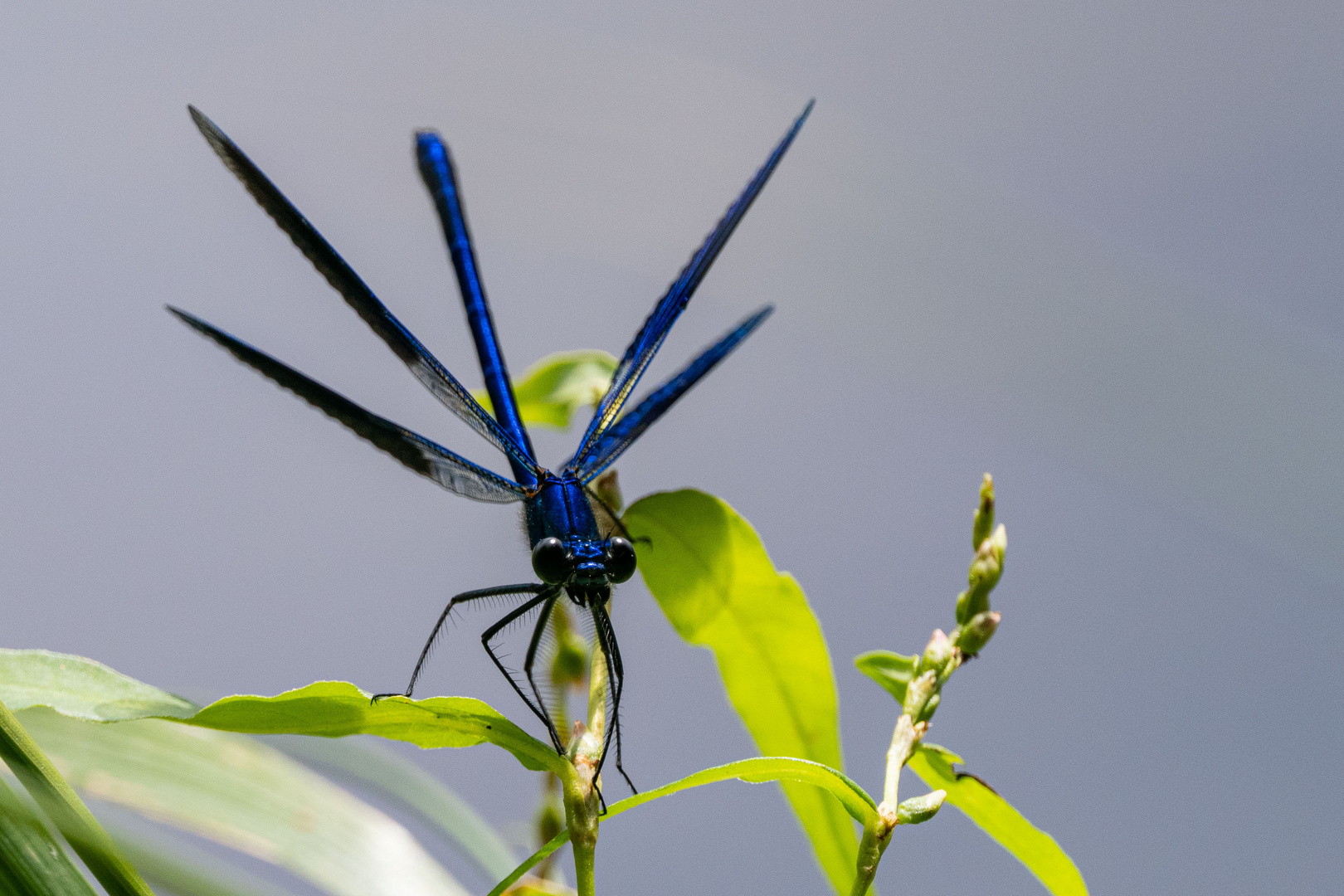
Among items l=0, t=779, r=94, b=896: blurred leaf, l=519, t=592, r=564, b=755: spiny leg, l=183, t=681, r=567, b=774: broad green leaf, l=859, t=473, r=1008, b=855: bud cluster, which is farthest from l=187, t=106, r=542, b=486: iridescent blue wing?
l=0, t=779, r=94, b=896: blurred leaf

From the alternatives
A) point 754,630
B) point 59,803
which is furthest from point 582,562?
point 59,803

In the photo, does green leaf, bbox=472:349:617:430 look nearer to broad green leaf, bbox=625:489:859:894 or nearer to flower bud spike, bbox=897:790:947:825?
broad green leaf, bbox=625:489:859:894

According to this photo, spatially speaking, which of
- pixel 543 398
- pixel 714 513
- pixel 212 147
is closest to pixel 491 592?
pixel 714 513

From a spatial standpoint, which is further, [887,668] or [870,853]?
[887,668]

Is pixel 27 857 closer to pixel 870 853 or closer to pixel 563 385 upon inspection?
pixel 870 853

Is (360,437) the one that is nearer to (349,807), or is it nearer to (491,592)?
(491,592)
